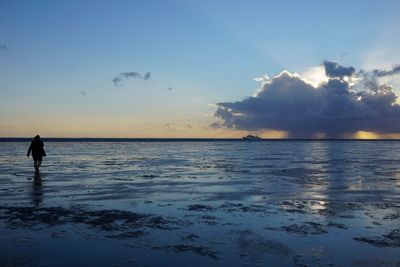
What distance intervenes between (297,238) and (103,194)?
9407mm

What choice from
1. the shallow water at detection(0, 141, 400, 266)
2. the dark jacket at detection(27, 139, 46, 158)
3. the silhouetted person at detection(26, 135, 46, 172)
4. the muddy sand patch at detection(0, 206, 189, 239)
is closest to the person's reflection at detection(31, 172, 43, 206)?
the shallow water at detection(0, 141, 400, 266)

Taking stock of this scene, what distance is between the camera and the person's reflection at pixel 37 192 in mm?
14739

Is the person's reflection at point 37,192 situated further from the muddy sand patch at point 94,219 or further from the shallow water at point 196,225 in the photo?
the muddy sand patch at point 94,219

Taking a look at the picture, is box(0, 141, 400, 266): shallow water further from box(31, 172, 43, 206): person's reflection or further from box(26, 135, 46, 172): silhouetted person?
box(26, 135, 46, 172): silhouetted person

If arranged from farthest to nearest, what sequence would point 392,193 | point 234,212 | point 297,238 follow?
point 392,193 → point 234,212 → point 297,238

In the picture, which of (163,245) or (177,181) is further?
(177,181)

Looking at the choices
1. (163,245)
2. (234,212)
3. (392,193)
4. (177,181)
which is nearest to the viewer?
(163,245)

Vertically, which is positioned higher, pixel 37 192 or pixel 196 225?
pixel 37 192

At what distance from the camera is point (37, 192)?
17016 millimetres

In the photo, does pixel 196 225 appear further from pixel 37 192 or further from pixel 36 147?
pixel 36 147

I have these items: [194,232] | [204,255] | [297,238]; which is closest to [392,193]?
[297,238]

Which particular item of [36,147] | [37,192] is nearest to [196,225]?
[37,192]

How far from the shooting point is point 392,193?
18172 mm

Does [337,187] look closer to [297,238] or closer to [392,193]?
[392,193]
